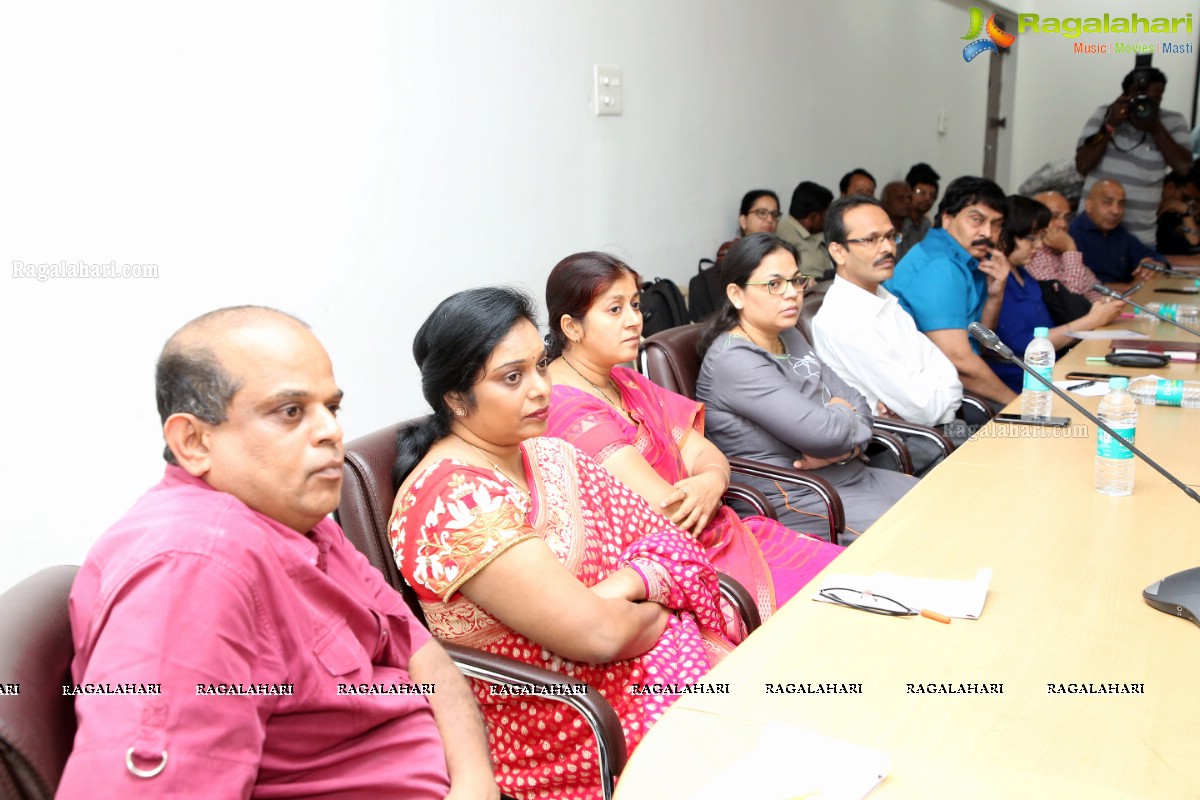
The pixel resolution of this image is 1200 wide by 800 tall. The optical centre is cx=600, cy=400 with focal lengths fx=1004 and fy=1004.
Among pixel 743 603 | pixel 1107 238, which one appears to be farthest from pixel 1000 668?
pixel 1107 238

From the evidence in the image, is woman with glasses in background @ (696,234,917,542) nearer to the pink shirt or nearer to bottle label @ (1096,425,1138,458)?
bottle label @ (1096,425,1138,458)

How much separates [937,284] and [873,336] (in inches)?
21.1

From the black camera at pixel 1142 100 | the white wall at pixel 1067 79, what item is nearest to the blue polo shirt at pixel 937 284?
the black camera at pixel 1142 100

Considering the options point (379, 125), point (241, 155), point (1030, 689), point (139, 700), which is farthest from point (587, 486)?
point (379, 125)

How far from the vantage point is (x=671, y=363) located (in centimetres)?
264

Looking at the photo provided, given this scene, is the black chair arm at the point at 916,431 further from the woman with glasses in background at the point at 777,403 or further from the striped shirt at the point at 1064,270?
the striped shirt at the point at 1064,270

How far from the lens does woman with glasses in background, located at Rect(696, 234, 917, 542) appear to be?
8.27 feet

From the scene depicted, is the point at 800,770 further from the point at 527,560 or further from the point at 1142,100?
the point at 1142,100

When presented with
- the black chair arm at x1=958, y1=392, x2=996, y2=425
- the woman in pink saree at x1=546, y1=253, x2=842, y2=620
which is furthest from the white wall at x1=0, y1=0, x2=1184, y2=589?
the black chair arm at x1=958, y1=392, x2=996, y2=425

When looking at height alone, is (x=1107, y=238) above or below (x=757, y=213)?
below

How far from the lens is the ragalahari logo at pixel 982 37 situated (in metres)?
7.70

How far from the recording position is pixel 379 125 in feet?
8.77

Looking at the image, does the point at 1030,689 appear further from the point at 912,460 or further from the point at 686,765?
the point at 912,460

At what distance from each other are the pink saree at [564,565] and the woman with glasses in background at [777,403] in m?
0.82
